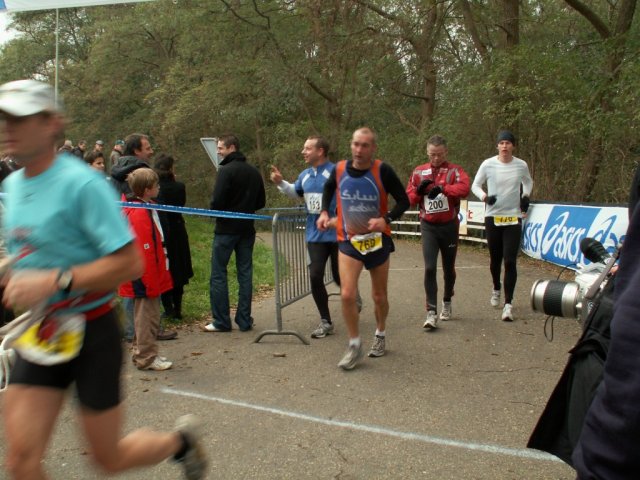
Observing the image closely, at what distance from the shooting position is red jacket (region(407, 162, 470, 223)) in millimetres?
6836

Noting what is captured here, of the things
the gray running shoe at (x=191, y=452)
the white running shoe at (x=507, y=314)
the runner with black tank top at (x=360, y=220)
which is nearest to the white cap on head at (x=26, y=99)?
the gray running shoe at (x=191, y=452)

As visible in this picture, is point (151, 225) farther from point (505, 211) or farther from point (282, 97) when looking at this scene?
point (282, 97)

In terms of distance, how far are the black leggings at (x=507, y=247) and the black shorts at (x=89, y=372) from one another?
18.2 feet

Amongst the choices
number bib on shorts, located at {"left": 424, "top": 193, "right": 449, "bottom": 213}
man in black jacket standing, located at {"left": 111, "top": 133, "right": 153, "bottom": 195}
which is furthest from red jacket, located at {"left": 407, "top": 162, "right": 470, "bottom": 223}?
man in black jacket standing, located at {"left": 111, "top": 133, "right": 153, "bottom": 195}

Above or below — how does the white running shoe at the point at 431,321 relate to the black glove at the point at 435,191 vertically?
below

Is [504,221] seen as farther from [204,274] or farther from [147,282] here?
[204,274]

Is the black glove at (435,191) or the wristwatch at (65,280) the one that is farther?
the black glove at (435,191)

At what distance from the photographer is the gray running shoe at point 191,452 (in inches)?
120

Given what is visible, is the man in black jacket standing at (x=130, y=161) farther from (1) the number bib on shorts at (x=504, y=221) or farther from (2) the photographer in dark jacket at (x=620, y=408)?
(2) the photographer in dark jacket at (x=620, y=408)

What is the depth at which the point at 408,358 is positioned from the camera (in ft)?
19.1

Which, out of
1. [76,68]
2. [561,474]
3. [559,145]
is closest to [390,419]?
[561,474]

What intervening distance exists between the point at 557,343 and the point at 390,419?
271 cm

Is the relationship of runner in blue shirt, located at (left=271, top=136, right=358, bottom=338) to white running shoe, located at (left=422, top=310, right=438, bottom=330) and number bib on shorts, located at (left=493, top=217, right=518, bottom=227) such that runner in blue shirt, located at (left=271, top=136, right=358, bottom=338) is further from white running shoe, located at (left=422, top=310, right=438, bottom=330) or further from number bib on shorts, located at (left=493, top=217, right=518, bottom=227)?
number bib on shorts, located at (left=493, top=217, right=518, bottom=227)

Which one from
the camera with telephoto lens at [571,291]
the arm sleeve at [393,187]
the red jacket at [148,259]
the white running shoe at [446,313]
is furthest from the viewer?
the white running shoe at [446,313]
